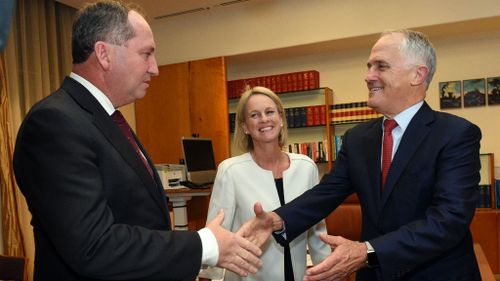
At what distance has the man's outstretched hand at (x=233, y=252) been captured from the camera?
125 centimetres

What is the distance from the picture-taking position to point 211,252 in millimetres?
1220

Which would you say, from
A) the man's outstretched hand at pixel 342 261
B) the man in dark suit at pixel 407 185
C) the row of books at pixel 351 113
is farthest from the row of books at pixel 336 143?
the man's outstretched hand at pixel 342 261

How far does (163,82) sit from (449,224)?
4877 millimetres

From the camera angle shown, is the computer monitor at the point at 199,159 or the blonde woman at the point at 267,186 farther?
the computer monitor at the point at 199,159

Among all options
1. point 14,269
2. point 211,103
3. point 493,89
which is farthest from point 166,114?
point 493,89

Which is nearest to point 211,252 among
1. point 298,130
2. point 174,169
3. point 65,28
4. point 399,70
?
point 399,70

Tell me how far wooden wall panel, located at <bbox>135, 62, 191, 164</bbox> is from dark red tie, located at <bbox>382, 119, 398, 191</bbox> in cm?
419

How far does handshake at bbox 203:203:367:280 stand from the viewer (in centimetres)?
127

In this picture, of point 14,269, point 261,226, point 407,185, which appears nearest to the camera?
point 407,185

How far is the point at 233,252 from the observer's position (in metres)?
1.28

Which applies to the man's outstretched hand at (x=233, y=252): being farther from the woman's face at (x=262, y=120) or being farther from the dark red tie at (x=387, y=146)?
the woman's face at (x=262, y=120)

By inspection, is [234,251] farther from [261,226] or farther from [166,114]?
[166,114]

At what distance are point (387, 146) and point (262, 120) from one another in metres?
0.83

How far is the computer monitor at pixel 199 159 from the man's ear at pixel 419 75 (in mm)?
3383
